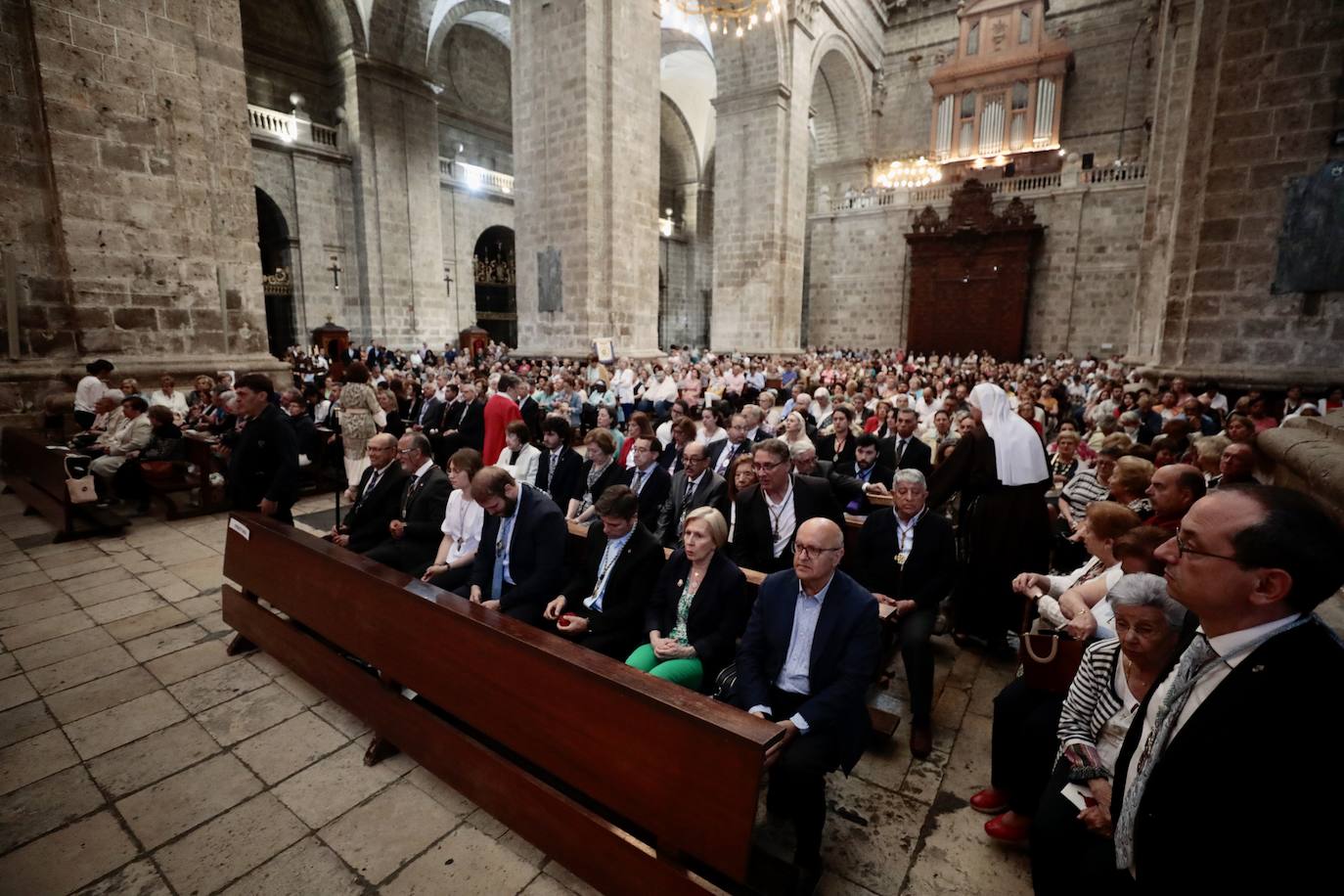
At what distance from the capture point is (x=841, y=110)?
22391mm

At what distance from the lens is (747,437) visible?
5.62m

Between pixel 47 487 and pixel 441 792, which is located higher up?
pixel 47 487

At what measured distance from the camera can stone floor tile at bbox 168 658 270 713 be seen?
3.22 m

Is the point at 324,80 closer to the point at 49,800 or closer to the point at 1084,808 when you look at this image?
the point at 49,800

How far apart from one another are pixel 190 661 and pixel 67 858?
1.50 meters

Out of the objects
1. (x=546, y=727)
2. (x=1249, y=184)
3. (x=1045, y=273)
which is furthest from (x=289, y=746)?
(x=1045, y=273)

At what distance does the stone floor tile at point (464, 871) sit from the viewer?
2143 mm

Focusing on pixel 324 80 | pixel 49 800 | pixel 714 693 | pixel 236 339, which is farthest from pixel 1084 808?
pixel 324 80

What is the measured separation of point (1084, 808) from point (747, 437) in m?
4.06

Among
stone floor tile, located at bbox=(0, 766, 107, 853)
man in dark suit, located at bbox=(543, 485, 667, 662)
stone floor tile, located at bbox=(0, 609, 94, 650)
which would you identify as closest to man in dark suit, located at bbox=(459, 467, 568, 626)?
man in dark suit, located at bbox=(543, 485, 667, 662)

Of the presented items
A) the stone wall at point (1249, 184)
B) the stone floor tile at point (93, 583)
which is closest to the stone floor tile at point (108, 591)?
the stone floor tile at point (93, 583)

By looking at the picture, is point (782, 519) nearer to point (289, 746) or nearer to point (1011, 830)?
point (1011, 830)

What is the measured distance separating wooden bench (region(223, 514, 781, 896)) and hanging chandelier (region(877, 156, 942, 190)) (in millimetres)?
21470

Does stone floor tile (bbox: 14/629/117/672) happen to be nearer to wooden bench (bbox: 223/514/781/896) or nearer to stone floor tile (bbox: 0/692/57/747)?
stone floor tile (bbox: 0/692/57/747)
